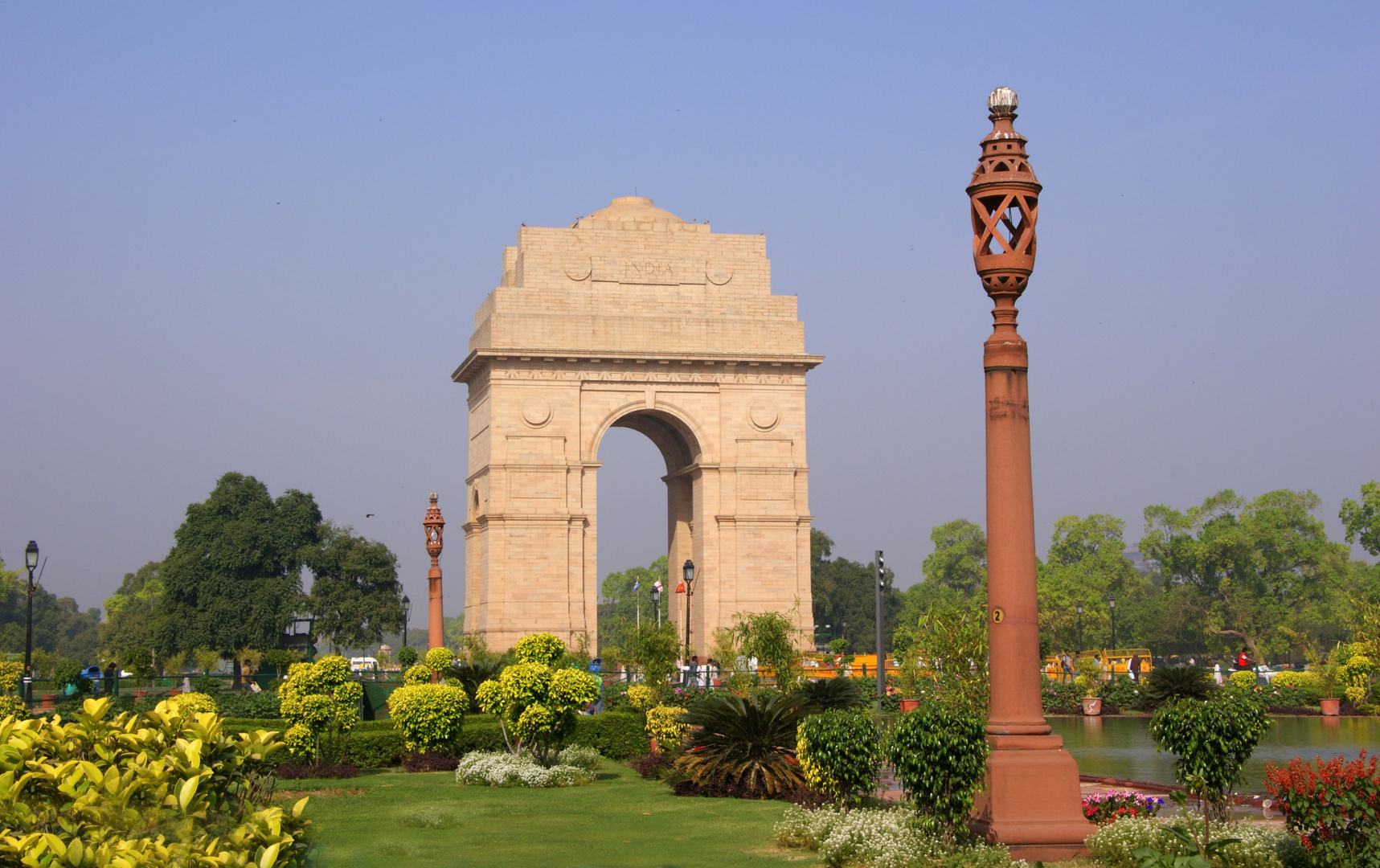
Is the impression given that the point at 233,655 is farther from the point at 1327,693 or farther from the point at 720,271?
the point at 1327,693

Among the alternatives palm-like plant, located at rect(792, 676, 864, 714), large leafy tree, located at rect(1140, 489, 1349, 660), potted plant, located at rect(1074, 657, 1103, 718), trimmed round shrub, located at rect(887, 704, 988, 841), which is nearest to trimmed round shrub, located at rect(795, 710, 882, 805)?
trimmed round shrub, located at rect(887, 704, 988, 841)

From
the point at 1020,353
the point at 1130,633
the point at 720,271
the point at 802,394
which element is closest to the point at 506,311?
the point at 720,271

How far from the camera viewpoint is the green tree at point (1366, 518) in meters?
67.4

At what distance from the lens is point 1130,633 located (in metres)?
84.0

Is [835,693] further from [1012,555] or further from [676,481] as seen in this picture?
[676,481]

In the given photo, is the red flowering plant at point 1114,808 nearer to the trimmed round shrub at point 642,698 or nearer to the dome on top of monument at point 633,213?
the trimmed round shrub at point 642,698

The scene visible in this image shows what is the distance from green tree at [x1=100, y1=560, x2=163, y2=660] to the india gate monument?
24.7m

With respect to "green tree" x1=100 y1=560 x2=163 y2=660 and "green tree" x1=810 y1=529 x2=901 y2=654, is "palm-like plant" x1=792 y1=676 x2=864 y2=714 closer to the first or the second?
"green tree" x1=100 y1=560 x2=163 y2=660

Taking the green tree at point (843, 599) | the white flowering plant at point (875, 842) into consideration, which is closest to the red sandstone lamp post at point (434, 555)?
the white flowering plant at point (875, 842)

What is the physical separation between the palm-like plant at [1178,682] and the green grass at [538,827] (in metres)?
10.2

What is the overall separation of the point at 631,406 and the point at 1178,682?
21442 mm

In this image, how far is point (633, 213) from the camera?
42062 millimetres

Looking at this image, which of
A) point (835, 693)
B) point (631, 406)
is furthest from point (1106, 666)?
point (835, 693)

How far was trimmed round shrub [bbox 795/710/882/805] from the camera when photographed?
39.0 feet
